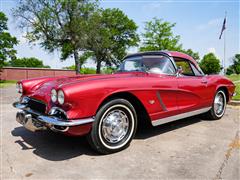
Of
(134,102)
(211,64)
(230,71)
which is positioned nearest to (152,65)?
(134,102)

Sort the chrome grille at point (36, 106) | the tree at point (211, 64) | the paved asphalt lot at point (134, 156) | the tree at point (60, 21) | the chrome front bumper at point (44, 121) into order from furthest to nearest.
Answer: the tree at point (211, 64) < the tree at point (60, 21) < the chrome grille at point (36, 106) < the chrome front bumper at point (44, 121) < the paved asphalt lot at point (134, 156)

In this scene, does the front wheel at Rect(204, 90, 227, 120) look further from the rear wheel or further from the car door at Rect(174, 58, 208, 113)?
the car door at Rect(174, 58, 208, 113)

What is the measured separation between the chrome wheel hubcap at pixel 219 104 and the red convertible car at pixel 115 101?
1.80 feet

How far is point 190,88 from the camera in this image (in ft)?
12.1

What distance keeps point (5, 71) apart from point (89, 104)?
3291 cm

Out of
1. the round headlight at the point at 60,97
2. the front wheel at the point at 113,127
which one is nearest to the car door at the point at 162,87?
the front wheel at the point at 113,127

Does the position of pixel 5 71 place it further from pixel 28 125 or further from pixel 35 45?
pixel 28 125

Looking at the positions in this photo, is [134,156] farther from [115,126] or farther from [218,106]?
[218,106]

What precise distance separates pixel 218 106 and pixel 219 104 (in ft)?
0.18

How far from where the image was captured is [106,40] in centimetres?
2698

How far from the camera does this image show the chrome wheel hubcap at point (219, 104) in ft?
15.2

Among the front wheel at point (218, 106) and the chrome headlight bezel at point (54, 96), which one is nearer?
the chrome headlight bezel at point (54, 96)

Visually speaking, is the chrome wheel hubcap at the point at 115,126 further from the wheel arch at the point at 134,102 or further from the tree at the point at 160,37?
the tree at the point at 160,37

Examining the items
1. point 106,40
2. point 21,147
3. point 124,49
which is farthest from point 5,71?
point 21,147
